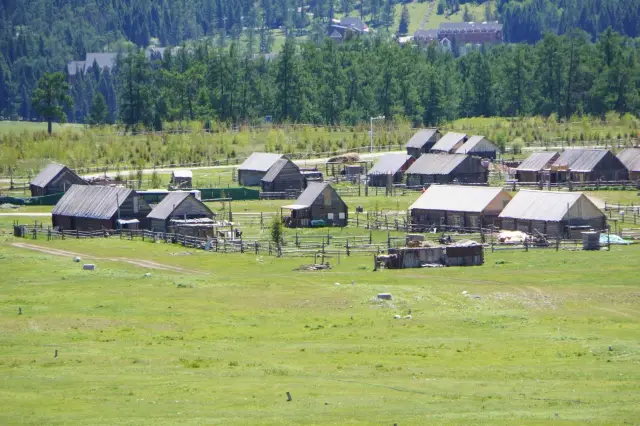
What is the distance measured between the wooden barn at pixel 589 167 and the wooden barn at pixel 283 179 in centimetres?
2096

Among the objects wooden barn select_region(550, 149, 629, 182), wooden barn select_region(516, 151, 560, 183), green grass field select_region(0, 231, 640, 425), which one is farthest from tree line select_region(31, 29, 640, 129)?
green grass field select_region(0, 231, 640, 425)

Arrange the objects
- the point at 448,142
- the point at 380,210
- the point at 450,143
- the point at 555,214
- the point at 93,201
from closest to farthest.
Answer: the point at 555,214
the point at 93,201
the point at 380,210
the point at 450,143
the point at 448,142

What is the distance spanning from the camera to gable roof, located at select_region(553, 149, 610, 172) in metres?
116

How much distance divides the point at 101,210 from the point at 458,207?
23209 mm

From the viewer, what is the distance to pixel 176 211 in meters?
89.8

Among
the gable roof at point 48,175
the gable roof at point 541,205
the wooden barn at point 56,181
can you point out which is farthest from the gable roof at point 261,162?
the gable roof at point 541,205

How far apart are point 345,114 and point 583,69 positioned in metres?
30.8

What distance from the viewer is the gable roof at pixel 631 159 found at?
383ft

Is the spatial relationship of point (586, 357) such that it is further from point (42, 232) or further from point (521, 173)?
point (521, 173)

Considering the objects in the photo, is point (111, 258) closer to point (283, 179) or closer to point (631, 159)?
point (283, 179)

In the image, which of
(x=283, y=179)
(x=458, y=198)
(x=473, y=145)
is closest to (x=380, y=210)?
(x=458, y=198)

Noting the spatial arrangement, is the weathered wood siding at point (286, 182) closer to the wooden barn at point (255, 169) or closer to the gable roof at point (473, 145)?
the wooden barn at point (255, 169)

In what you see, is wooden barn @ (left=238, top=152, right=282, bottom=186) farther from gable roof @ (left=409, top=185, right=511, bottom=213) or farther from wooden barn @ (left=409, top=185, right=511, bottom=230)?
wooden barn @ (left=409, top=185, right=511, bottom=230)

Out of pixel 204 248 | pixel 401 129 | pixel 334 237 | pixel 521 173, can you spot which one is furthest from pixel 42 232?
pixel 401 129
